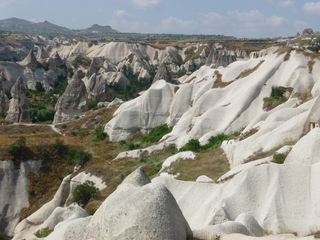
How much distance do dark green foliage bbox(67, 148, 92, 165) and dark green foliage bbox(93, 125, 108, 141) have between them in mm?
3750

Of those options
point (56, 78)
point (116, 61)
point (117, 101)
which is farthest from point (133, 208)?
point (116, 61)

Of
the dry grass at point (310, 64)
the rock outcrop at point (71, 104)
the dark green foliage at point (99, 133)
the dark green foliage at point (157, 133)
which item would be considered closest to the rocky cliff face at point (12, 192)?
the dark green foliage at point (99, 133)

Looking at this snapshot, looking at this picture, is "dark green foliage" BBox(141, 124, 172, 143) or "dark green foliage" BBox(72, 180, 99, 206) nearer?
"dark green foliage" BBox(72, 180, 99, 206)

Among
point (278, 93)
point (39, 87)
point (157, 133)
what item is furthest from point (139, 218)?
point (39, 87)

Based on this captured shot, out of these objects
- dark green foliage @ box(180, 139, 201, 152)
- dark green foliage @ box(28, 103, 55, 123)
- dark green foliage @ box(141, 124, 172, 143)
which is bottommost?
dark green foliage @ box(28, 103, 55, 123)

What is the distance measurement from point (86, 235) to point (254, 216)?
5503mm

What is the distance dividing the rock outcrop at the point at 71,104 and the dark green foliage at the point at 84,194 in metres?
24.6

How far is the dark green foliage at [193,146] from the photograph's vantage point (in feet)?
77.9

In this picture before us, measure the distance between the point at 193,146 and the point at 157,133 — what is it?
323 inches

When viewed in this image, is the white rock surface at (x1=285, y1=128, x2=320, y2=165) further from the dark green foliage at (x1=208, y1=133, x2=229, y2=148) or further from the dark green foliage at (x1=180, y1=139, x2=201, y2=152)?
the dark green foliage at (x1=180, y1=139, x2=201, y2=152)

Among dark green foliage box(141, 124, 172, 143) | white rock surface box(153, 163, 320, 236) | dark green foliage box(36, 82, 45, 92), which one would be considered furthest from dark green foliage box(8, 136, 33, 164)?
dark green foliage box(36, 82, 45, 92)

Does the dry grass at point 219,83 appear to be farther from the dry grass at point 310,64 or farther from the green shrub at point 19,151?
the green shrub at point 19,151

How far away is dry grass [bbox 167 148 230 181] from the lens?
17.6 m

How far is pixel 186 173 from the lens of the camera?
18.1 metres
